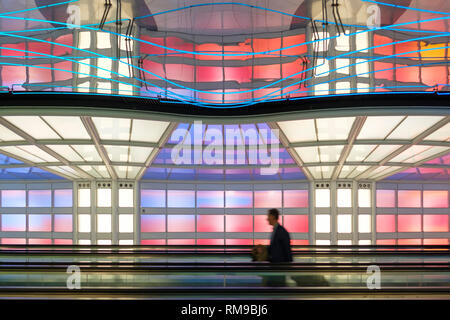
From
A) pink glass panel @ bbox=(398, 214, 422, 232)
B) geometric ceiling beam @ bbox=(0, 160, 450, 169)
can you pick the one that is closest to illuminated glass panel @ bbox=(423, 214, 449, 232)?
pink glass panel @ bbox=(398, 214, 422, 232)

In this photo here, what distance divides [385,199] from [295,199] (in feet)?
16.5

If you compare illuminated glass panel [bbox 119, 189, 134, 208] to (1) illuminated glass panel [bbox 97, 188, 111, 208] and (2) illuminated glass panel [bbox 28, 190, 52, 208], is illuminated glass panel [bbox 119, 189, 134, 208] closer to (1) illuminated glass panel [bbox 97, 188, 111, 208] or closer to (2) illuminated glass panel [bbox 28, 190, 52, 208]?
(1) illuminated glass panel [bbox 97, 188, 111, 208]

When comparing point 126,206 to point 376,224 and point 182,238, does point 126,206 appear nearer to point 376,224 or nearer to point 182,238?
point 182,238

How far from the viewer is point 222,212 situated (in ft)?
75.5

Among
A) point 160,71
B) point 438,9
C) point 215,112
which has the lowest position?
point 215,112

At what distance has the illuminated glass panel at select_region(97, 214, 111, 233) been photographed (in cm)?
2156

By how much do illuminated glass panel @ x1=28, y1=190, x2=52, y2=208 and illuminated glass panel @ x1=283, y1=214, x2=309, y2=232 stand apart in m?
13.3

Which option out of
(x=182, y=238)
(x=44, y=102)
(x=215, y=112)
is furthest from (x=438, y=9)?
(x=182, y=238)

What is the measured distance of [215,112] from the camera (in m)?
13.2

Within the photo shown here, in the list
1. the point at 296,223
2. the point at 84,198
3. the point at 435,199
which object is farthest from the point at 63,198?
the point at 435,199

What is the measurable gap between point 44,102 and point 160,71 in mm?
3993

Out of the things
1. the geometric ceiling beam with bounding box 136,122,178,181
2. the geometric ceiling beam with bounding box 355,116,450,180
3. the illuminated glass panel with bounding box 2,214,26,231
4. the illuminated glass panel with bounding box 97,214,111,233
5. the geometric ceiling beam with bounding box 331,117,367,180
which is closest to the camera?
the geometric ceiling beam with bounding box 355,116,450,180

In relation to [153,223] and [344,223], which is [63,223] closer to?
[153,223]

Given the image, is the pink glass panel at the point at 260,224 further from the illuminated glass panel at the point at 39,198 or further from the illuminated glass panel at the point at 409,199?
the illuminated glass panel at the point at 39,198
